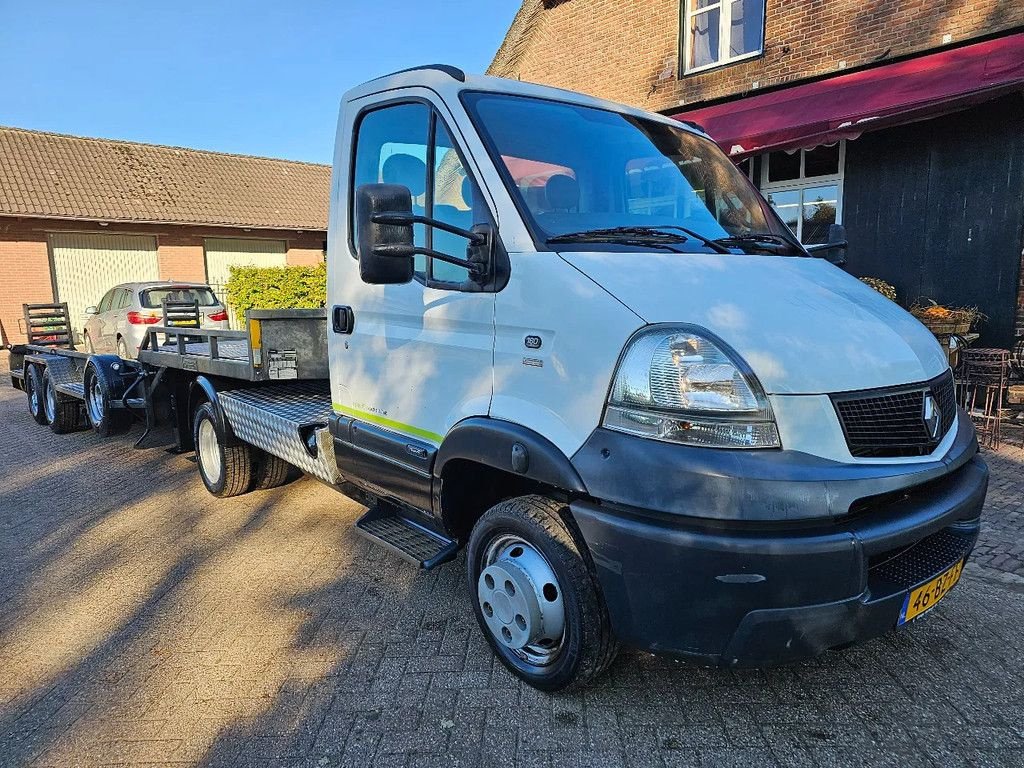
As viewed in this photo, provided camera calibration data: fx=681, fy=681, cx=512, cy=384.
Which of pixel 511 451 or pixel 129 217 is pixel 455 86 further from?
pixel 129 217

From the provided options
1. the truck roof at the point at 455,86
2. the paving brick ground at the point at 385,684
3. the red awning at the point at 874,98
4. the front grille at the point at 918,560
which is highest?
the red awning at the point at 874,98

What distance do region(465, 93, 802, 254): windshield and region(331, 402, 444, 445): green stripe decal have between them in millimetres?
1052

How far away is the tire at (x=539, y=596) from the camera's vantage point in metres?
2.51

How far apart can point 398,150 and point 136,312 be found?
10.9m

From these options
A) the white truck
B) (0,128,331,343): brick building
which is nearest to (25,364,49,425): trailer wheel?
the white truck

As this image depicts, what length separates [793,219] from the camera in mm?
9820

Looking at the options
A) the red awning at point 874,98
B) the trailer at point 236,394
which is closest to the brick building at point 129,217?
the trailer at point 236,394

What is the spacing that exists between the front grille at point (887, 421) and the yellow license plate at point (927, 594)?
48cm

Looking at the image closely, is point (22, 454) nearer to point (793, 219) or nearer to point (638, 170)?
point (638, 170)

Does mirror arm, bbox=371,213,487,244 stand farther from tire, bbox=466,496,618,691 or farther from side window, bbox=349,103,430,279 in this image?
tire, bbox=466,496,618,691

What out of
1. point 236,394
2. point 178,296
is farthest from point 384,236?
point 178,296

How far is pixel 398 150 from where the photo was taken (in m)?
3.35

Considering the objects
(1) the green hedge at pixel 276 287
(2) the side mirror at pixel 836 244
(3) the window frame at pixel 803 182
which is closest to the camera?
(2) the side mirror at pixel 836 244

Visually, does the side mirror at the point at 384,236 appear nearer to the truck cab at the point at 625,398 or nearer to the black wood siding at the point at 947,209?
the truck cab at the point at 625,398
